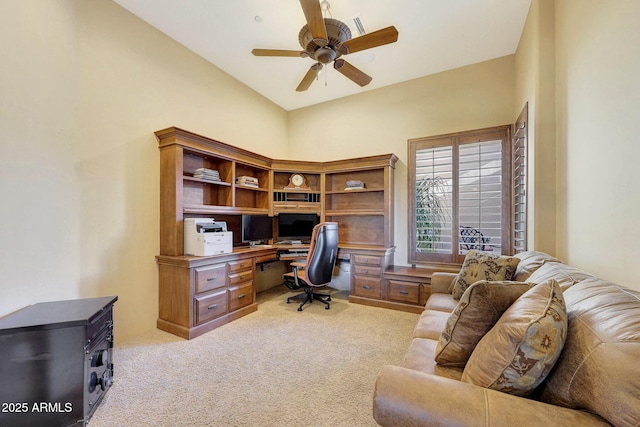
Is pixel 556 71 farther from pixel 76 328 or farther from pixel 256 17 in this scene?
pixel 76 328

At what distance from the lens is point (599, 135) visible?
5.35 ft

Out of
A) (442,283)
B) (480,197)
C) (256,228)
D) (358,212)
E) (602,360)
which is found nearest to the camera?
(602,360)

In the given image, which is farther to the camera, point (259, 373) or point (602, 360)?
point (259, 373)

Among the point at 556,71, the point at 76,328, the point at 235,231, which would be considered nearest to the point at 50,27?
the point at 76,328

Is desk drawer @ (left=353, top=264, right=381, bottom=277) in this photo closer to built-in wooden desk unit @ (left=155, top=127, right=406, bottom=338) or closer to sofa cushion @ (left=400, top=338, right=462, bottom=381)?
built-in wooden desk unit @ (left=155, top=127, right=406, bottom=338)

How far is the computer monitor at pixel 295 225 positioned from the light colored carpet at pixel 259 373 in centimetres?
152

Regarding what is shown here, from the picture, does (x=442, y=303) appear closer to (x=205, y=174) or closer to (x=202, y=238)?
(x=202, y=238)

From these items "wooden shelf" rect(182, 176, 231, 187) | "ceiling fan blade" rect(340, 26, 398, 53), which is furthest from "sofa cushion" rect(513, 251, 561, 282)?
"wooden shelf" rect(182, 176, 231, 187)

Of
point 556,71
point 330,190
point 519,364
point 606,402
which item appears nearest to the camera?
point 606,402

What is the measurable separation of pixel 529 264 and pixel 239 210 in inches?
125

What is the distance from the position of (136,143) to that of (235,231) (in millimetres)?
1672

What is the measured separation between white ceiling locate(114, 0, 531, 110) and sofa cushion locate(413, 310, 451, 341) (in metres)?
2.91

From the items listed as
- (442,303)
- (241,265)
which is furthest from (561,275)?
(241,265)

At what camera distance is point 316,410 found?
5.53 feet
